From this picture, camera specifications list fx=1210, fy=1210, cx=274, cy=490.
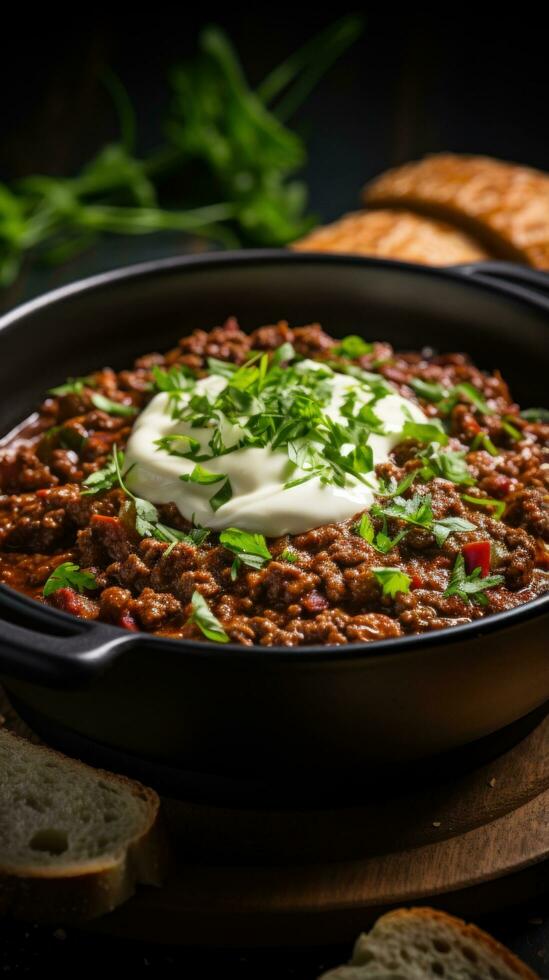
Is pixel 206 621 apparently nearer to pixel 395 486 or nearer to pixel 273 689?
pixel 273 689

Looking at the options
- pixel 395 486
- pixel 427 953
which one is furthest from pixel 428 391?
pixel 427 953

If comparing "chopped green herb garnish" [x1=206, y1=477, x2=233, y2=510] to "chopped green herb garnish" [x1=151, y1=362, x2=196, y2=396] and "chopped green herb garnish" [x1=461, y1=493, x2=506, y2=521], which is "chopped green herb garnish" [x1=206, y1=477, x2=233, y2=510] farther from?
"chopped green herb garnish" [x1=461, y1=493, x2=506, y2=521]


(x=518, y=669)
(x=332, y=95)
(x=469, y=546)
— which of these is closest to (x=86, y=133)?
(x=332, y=95)

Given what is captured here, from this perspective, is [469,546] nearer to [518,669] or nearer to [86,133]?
[518,669]

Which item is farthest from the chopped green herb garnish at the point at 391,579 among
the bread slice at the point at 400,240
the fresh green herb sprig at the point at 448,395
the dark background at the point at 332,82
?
the dark background at the point at 332,82

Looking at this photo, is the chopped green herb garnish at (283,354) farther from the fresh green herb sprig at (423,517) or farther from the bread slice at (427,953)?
the bread slice at (427,953)
